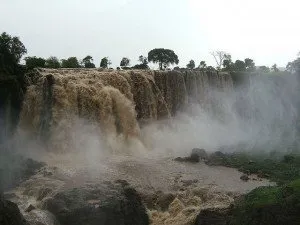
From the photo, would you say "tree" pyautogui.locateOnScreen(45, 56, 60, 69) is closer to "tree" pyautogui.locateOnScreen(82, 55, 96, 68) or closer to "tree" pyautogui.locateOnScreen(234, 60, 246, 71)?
"tree" pyautogui.locateOnScreen(82, 55, 96, 68)

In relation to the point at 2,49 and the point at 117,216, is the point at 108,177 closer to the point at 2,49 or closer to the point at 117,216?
the point at 117,216

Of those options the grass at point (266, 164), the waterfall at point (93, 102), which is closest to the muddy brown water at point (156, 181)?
the grass at point (266, 164)

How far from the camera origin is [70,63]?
35.6m

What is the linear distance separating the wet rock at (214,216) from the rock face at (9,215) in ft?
15.7

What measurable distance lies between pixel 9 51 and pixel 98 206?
38.8ft

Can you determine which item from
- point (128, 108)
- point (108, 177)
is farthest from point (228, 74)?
A: point (108, 177)

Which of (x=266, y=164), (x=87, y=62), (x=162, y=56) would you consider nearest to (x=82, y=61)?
(x=87, y=62)

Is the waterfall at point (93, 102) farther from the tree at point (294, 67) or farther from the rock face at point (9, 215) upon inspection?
the tree at point (294, 67)

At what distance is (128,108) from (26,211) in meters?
10.8

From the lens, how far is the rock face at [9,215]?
10.4 m

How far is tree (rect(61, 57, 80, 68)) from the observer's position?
35.3 metres

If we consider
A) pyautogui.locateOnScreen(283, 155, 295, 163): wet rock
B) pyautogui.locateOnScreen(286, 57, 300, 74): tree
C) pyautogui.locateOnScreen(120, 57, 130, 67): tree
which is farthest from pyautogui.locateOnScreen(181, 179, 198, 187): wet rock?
pyautogui.locateOnScreen(120, 57, 130, 67): tree

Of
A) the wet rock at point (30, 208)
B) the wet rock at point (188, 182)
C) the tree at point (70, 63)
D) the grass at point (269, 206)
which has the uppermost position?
the tree at point (70, 63)

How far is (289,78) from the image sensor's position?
39.9m
